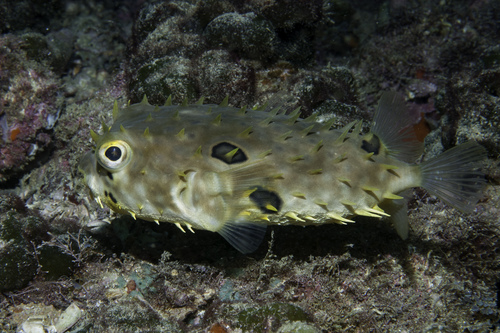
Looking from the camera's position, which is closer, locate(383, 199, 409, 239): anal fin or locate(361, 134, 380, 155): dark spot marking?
locate(361, 134, 380, 155): dark spot marking

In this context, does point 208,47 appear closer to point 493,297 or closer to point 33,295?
point 33,295

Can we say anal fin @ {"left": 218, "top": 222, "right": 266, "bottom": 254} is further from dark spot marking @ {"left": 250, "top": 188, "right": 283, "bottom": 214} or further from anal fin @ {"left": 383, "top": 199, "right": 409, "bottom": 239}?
anal fin @ {"left": 383, "top": 199, "right": 409, "bottom": 239}

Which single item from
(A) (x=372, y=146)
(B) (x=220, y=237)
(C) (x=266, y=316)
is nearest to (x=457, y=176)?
(A) (x=372, y=146)

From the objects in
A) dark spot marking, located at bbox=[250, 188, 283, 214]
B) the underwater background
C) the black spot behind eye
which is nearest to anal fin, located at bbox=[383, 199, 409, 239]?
the underwater background

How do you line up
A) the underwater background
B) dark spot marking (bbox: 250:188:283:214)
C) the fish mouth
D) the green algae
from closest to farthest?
dark spot marking (bbox: 250:188:283:214)
the fish mouth
the green algae
the underwater background

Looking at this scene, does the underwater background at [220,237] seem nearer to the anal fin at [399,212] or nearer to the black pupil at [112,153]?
the anal fin at [399,212]

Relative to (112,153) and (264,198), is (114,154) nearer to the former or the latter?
(112,153)

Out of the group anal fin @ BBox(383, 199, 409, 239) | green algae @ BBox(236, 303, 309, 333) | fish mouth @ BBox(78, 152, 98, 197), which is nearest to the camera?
fish mouth @ BBox(78, 152, 98, 197)
